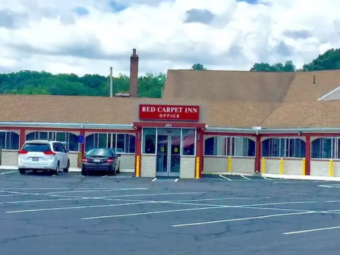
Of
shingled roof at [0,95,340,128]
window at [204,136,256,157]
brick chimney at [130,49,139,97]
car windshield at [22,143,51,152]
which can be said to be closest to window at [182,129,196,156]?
shingled roof at [0,95,340,128]

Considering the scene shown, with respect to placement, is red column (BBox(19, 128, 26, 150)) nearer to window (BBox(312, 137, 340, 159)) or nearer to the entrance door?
the entrance door

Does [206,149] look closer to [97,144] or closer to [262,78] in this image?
[97,144]

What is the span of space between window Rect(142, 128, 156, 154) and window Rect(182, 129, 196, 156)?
1.53 meters

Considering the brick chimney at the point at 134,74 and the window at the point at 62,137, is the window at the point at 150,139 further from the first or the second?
the brick chimney at the point at 134,74

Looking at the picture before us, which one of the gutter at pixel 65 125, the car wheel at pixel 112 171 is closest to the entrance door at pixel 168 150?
the car wheel at pixel 112 171

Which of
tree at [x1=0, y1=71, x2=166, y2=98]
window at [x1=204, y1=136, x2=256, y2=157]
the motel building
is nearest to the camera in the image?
A: the motel building

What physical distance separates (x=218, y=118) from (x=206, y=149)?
240 cm

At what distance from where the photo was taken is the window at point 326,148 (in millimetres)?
36406

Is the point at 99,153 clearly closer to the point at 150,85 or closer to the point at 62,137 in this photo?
the point at 62,137

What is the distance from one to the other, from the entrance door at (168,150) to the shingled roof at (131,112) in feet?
8.55

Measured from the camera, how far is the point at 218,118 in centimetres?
4138

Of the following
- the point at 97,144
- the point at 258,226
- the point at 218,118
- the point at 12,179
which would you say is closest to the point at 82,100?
the point at 97,144

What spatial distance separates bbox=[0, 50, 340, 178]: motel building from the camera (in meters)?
35.7

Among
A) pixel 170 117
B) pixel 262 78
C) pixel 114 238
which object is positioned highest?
pixel 262 78
